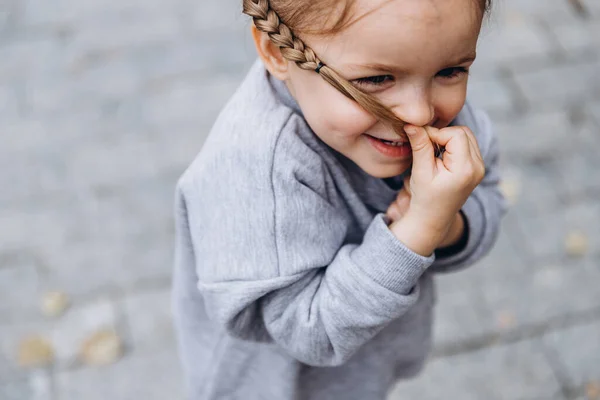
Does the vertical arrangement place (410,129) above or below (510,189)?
above

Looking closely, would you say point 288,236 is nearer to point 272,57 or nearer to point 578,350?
point 272,57

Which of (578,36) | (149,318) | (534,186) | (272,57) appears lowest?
(534,186)

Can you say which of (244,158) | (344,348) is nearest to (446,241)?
(344,348)

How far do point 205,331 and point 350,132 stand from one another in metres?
0.60

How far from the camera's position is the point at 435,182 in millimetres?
1011

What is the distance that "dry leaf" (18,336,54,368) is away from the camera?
2152mm

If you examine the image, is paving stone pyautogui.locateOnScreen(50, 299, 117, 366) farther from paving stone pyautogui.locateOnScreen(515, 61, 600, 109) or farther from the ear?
paving stone pyautogui.locateOnScreen(515, 61, 600, 109)

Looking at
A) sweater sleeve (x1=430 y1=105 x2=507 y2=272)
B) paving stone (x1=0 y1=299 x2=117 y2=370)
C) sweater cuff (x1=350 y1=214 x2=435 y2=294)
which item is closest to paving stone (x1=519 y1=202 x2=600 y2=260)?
sweater sleeve (x1=430 y1=105 x2=507 y2=272)

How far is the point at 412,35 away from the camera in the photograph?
0.87 meters

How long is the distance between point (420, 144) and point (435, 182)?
2.3 inches

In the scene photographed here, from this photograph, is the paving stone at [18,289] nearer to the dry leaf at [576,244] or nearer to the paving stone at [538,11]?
the dry leaf at [576,244]

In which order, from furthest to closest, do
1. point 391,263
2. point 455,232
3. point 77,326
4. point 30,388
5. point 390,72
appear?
point 77,326, point 30,388, point 455,232, point 391,263, point 390,72

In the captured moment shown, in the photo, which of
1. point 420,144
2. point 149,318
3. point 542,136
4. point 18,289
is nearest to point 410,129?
point 420,144

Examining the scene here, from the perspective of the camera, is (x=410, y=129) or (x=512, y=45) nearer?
(x=410, y=129)
